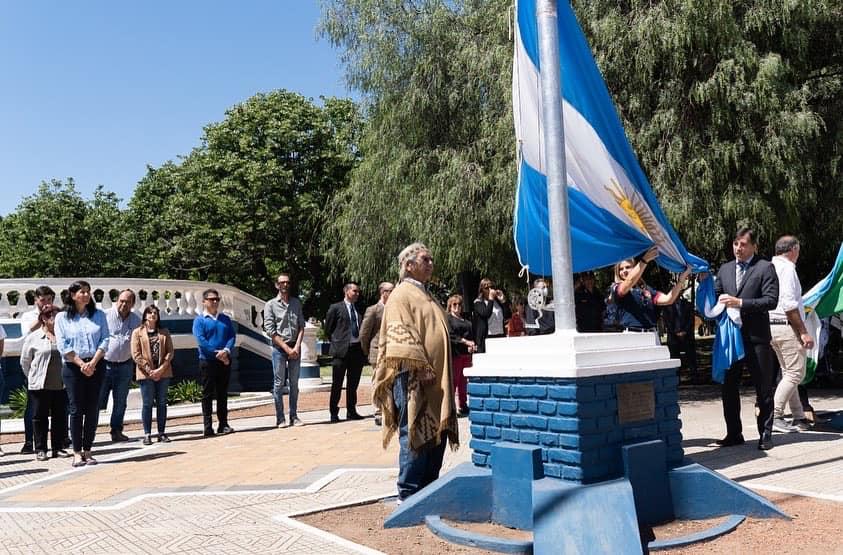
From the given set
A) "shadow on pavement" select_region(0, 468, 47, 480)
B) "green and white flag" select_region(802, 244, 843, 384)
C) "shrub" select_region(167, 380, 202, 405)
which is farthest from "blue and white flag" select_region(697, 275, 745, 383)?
"shrub" select_region(167, 380, 202, 405)

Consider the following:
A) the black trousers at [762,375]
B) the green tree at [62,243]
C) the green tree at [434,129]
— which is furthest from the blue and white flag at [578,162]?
the green tree at [62,243]

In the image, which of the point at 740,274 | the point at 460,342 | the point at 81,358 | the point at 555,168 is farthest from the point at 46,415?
the point at 740,274

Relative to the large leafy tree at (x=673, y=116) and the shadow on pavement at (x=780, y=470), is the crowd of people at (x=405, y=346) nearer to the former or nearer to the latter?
the shadow on pavement at (x=780, y=470)

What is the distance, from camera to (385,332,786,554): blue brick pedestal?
4.68 m

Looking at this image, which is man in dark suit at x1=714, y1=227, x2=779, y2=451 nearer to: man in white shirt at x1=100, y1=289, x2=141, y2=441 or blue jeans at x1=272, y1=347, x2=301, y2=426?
blue jeans at x1=272, y1=347, x2=301, y2=426

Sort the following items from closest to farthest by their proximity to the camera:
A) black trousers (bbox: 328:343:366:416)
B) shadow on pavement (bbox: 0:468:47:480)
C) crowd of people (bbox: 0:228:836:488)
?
crowd of people (bbox: 0:228:836:488)
shadow on pavement (bbox: 0:468:47:480)
black trousers (bbox: 328:343:366:416)

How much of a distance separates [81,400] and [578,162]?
5933mm

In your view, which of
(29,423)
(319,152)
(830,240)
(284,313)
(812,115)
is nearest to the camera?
(29,423)

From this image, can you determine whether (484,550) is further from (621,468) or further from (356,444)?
(356,444)

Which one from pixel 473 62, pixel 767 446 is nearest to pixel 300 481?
pixel 767 446

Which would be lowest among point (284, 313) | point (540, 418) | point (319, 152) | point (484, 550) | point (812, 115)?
point (484, 550)

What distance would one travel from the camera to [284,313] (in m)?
11.8

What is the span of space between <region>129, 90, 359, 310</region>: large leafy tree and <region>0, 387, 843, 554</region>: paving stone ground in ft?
68.7

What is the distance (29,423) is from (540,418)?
805 centimetres
